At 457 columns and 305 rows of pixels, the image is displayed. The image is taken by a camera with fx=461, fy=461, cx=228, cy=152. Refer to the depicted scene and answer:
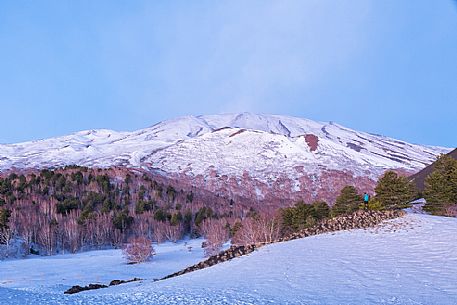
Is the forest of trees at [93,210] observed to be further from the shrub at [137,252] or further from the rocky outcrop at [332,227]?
the rocky outcrop at [332,227]

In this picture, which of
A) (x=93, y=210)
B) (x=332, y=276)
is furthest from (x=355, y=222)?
(x=93, y=210)

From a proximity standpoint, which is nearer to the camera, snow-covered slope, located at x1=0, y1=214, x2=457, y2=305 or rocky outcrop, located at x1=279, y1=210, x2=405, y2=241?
snow-covered slope, located at x1=0, y1=214, x2=457, y2=305

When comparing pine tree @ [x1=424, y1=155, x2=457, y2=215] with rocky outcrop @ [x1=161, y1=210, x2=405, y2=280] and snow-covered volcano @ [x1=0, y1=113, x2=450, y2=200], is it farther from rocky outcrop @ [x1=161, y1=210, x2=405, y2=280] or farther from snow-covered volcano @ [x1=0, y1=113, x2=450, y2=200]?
snow-covered volcano @ [x1=0, y1=113, x2=450, y2=200]

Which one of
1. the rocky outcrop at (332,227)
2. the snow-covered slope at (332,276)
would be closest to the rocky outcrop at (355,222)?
the rocky outcrop at (332,227)

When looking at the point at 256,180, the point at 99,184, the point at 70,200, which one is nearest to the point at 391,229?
the point at 70,200

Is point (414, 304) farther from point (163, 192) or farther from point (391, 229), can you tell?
point (163, 192)

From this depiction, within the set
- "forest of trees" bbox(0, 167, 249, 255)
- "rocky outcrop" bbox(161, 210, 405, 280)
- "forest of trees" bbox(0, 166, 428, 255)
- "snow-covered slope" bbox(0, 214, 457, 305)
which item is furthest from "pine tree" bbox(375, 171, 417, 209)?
"forest of trees" bbox(0, 167, 249, 255)

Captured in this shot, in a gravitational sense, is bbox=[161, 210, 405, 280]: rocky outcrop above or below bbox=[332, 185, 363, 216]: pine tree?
below
